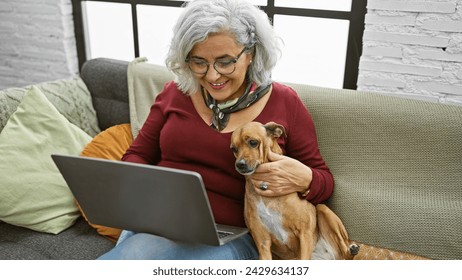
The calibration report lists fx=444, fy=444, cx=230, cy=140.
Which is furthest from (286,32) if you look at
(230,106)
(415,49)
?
(230,106)

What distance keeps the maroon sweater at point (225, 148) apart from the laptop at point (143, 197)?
0.55 ft

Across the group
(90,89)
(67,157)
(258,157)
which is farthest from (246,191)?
(90,89)

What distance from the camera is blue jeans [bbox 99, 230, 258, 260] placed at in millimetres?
1269

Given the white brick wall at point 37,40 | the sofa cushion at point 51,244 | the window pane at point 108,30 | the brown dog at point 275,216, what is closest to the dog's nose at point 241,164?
the brown dog at point 275,216

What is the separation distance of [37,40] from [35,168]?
1403 millimetres

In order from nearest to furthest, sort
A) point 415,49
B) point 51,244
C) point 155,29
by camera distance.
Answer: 1. point 51,244
2. point 415,49
3. point 155,29

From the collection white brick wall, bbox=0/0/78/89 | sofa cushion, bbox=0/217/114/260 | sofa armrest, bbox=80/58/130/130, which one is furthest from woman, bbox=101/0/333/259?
white brick wall, bbox=0/0/78/89

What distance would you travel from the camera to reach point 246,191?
4.41 feet

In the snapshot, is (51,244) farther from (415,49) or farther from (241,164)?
(415,49)

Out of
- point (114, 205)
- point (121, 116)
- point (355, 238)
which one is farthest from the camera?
point (121, 116)

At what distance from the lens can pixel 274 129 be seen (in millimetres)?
1290

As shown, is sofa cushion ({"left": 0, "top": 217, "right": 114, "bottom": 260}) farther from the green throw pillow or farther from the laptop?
the laptop
